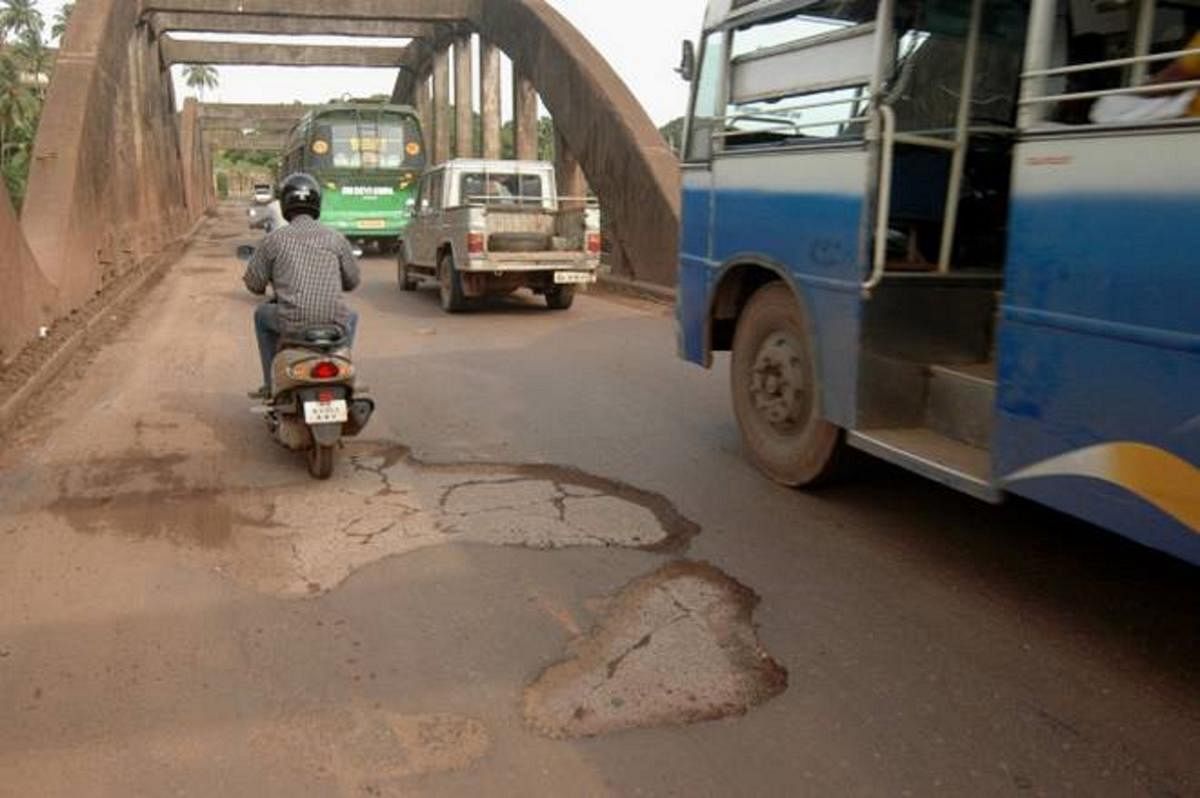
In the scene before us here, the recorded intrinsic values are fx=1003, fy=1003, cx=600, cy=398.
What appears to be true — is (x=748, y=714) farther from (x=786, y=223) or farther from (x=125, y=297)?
(x=125, y=297)

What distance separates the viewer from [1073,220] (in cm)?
329

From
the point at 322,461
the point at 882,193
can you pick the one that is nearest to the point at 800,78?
the point at 882,193

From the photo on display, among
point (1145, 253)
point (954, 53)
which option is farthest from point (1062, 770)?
point (954, 53)

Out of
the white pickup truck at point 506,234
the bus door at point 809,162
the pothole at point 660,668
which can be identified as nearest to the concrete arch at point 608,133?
the white pickup truck at point 506,234

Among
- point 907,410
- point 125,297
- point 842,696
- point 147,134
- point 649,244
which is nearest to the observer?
point 842,696

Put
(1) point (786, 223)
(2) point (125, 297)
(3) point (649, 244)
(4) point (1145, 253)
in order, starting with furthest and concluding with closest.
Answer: (3) point (649, 244) → (2) point (125, 297) → (1) point (786, 223) → (4) point (1145, 253)

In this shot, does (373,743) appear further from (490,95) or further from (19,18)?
(19,18)

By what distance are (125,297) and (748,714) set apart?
1284cm

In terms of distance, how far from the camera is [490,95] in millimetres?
25500

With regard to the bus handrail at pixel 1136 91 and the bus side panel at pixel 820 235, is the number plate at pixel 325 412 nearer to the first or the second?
the bus side panel at pixel 820 235

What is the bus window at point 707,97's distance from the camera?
571 centimetres

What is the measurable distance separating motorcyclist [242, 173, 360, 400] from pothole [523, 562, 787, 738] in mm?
2793

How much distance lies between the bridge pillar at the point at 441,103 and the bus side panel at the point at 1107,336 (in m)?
28.7

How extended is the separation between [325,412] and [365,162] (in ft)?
62.9
